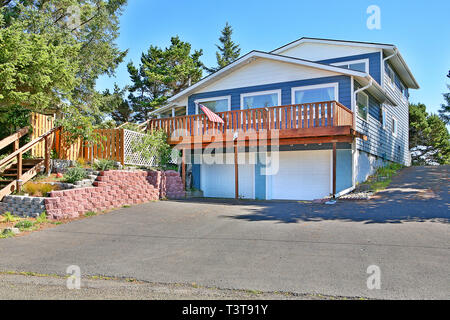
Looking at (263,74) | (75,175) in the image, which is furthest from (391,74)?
(75,175)

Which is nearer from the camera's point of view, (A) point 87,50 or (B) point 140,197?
(B) point 140,197

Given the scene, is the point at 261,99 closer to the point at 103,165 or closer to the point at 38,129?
the point at 103,165

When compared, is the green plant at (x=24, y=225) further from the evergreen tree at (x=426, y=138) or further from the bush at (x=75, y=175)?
the evergreen tree at (x=426, y=138)

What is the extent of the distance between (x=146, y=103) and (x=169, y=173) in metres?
17.5

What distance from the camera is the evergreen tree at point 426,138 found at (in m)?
28.2

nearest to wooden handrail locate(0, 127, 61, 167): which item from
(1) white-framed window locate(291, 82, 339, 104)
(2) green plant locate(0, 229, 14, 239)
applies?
(2) green plant locate(0, 229, 14, 239)

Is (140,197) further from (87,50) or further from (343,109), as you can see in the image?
(87,50)

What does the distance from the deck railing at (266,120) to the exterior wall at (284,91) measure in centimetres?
103

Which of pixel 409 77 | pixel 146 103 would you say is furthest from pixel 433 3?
pixel 146 103

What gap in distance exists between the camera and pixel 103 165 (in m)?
10.5

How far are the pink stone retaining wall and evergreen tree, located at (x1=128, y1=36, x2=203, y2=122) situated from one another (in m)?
17.5

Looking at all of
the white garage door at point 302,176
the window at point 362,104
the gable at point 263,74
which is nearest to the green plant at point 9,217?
the white garage door at point 302,176
